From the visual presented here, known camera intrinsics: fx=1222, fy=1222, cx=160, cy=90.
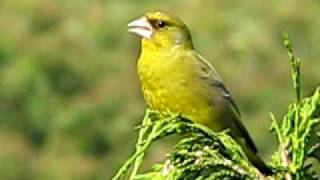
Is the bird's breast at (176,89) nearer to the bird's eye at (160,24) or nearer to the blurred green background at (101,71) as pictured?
the bird's eye at (160,24)

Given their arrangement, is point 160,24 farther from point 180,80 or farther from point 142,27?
point 180,80

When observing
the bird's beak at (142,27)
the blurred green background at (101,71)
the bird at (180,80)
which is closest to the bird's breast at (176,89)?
the bird at (180,80)

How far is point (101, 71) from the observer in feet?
40.3

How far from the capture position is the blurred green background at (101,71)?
10.3 metres

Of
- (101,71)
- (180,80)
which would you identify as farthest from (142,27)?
(101,71)

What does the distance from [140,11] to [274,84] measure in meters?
2.71

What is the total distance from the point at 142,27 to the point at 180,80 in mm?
307

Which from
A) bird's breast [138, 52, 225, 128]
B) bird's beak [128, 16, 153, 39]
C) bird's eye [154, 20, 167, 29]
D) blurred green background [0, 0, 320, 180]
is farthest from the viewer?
blurred green background [0, 0, 320, 180]

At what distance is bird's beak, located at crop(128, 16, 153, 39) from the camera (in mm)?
3715

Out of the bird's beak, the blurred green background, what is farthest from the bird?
the blurred green background

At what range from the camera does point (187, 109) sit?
345cm

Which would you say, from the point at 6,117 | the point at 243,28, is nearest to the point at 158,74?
the point at 6,117

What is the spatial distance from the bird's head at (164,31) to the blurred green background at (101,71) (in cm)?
567

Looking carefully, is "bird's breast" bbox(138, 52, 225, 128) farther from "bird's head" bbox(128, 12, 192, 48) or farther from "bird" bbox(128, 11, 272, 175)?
"bird's head" bbox(128, 12, 192, 48)
